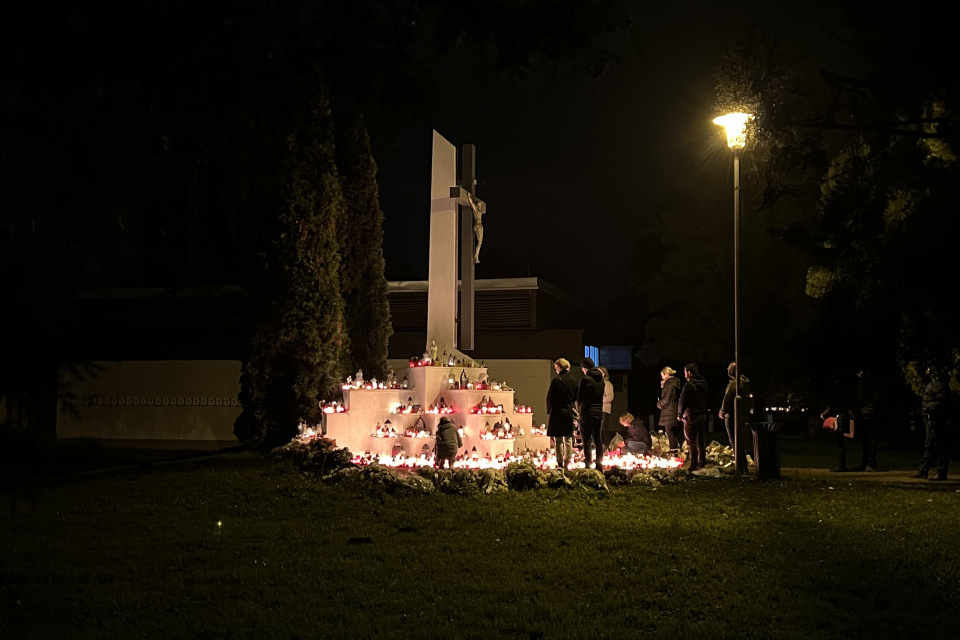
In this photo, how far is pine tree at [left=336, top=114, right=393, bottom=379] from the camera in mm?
20203

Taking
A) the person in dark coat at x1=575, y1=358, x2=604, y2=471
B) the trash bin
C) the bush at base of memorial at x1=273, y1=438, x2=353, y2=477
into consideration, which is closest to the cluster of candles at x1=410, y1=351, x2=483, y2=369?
the bush at base of memorial at x1=273, y1=438, x2=353, y2=477

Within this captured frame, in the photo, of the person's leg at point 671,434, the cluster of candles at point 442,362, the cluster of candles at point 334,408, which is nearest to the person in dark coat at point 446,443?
the cluster of candles at point 442,362

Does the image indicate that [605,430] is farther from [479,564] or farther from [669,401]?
[479,564]

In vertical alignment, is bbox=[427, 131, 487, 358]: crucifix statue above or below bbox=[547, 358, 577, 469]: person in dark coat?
above

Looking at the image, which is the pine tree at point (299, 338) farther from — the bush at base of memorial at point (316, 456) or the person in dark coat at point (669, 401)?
the person in dark coat at point (669, 401)

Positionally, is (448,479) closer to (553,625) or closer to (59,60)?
(553,625)

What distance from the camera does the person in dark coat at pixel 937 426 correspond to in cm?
1352

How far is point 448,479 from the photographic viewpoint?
40.8 ft

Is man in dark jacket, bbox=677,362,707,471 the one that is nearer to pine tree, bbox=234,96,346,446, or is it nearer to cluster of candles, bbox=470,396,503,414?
cluster of candles, bbox=470,396,503,414

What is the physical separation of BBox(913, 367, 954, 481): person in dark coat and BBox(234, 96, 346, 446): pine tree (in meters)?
10.2

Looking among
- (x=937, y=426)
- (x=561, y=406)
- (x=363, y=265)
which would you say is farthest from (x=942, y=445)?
(x=363, y=265)

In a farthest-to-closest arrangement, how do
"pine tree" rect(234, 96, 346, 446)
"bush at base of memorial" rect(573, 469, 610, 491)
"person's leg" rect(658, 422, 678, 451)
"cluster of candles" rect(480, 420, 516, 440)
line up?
"pine tree" rect(234, 96, 346, 446)
"person's leg" rect(658, 422, 678, 451)
"cluster of candles" rect(480, 420, 516, 440)
"bush at base of memorial" rect(573, 469, 610, 491)

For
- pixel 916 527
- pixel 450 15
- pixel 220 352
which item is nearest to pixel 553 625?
pixel 450 15

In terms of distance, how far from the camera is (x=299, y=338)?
17.6 metres
